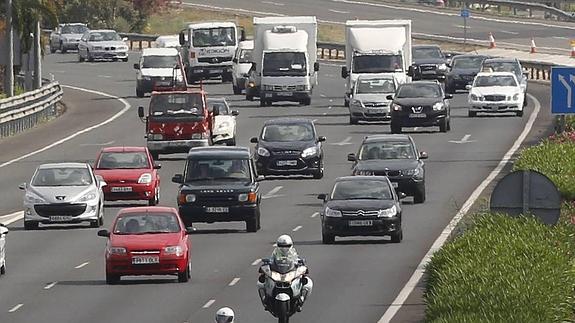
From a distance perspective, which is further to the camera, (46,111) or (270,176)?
(46,111)

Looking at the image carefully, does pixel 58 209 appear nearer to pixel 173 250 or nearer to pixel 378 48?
pixel 173 250

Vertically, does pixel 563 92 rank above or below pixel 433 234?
above

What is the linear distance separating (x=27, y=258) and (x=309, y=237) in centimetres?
609

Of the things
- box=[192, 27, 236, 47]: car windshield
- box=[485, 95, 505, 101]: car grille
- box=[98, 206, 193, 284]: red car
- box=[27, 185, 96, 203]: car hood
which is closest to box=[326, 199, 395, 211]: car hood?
box=[98, 206, 193, 284]: red car

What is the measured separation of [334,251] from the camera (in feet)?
129

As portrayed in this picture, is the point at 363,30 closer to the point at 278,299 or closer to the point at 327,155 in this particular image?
the point at 327,155

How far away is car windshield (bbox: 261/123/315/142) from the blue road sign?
73.6ft

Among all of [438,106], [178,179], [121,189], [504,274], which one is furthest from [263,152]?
[504,274]

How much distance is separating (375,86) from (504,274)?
43.3 m

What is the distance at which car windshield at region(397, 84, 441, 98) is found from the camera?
6619 centimetres

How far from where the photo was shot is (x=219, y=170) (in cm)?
4353

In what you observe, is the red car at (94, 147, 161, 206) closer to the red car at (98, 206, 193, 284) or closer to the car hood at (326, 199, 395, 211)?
the car hood at (326, 199, 395, 211)

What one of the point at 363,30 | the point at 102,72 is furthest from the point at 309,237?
the point at 102,72

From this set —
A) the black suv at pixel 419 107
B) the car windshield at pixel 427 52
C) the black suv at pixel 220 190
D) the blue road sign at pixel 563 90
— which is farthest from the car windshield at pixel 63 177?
the car windshield at pixel 427 52
